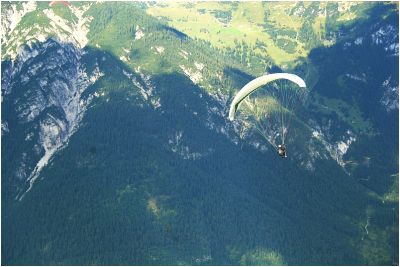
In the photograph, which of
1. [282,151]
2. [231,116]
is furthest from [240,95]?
[282,151]

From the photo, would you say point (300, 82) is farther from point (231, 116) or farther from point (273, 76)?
point (231, 116)

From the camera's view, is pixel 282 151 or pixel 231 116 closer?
pixel 282 151

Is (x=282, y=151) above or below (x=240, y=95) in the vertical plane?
below

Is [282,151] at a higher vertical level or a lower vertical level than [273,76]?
lower

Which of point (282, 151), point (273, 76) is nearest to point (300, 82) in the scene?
point (273, 76)

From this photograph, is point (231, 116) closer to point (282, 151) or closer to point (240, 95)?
point (240, 95)

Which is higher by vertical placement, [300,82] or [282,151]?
[300,82]

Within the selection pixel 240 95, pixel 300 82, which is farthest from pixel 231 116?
pixel 300 82
